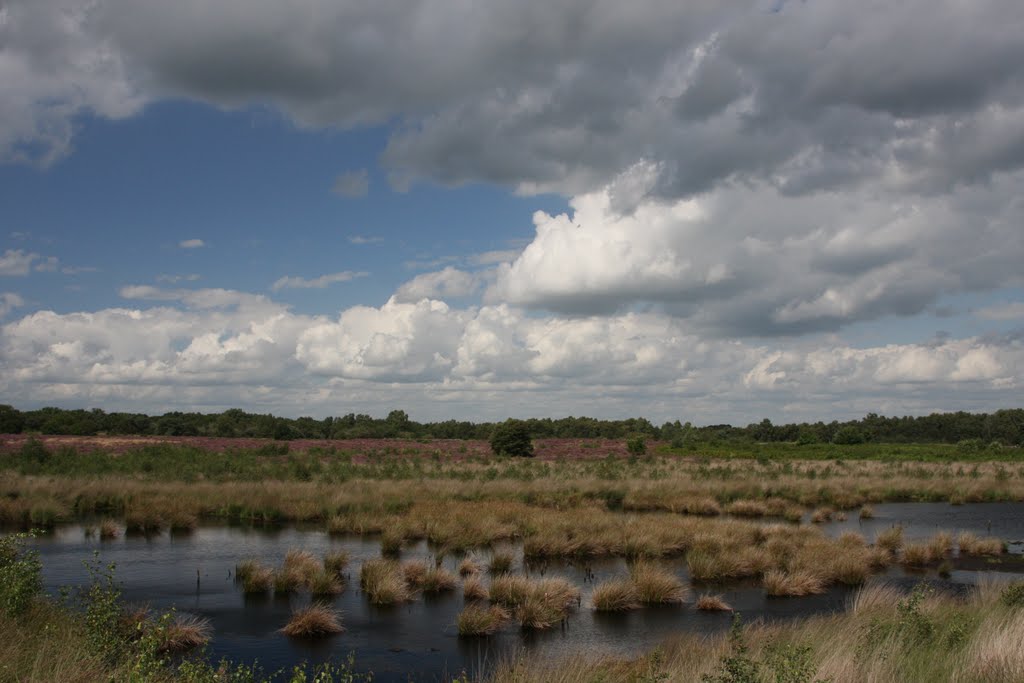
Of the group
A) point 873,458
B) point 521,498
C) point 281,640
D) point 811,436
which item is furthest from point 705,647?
point 811,436

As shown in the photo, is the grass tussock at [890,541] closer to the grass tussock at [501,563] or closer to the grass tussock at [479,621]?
the grass tussock at [501,563]

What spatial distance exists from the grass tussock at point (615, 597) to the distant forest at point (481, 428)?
184ft

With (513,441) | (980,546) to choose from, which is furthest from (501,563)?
(513,441)

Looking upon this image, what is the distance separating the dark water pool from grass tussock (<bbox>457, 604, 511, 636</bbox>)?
242 mm

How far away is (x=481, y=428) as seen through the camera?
4779 inches

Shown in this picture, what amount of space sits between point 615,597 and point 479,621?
3.69 meters

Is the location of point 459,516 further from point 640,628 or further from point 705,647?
point 705,647

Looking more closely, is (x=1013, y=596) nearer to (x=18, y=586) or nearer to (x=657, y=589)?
(x=657, y=589)

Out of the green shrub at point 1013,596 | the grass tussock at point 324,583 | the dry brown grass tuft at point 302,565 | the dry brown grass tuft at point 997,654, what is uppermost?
the dry brown grass tuft at point 997,654

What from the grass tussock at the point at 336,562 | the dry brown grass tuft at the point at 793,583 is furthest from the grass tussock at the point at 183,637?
the dry brown grass tuft at the point at 793,583

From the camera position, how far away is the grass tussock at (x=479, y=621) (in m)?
13.9

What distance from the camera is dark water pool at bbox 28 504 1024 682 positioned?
12.7 m

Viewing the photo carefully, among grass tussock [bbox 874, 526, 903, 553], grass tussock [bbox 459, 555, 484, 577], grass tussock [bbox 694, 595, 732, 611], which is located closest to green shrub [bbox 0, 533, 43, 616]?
grass tussock [bbox 459, 555, 484, 577]

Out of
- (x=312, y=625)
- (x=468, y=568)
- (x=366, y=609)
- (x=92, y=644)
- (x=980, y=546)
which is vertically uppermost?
(x=92, y=644)
